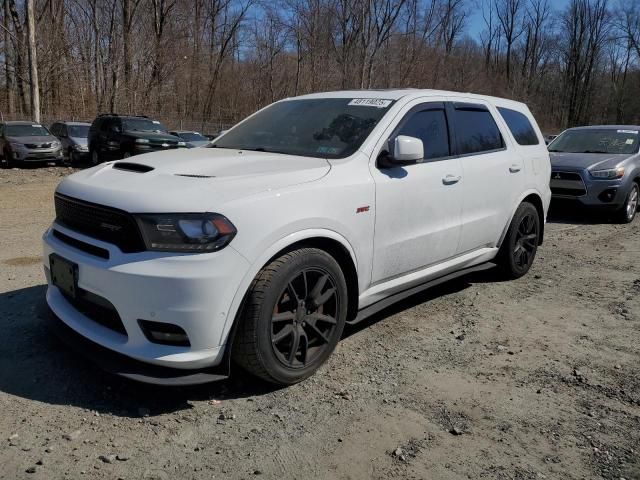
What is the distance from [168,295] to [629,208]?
9193 millimetres

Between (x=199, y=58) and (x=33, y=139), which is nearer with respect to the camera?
(x=33, y=139)

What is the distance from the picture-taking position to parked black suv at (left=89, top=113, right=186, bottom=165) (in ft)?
56.3

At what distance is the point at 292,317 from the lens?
3207mm

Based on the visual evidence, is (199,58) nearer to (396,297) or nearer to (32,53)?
(32,53)

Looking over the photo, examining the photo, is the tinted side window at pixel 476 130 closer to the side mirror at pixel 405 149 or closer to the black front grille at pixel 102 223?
the side mirror at pixel 405 149

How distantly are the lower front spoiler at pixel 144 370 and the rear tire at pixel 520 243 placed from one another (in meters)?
3.37

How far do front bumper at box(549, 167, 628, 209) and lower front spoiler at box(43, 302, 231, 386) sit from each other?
787 centimetres

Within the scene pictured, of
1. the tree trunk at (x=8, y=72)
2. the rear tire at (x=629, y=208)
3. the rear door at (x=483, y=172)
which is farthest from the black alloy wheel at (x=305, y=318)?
the tree trunk at (x=8, y=72)

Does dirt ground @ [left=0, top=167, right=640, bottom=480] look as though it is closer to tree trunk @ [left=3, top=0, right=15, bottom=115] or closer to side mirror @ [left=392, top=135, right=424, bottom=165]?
side mirror @ [left=392, top=135, right=424, bottom=165]

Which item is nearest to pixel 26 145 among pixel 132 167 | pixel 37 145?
pixel 37 145

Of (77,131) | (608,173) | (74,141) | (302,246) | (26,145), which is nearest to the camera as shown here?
(302,246)

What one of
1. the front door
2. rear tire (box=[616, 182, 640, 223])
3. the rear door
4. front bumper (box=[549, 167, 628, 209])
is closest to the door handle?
the front door

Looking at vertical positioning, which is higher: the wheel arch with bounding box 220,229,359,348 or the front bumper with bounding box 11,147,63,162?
the wheel arch with bounding box 220,229,359,348

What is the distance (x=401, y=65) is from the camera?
140ft
